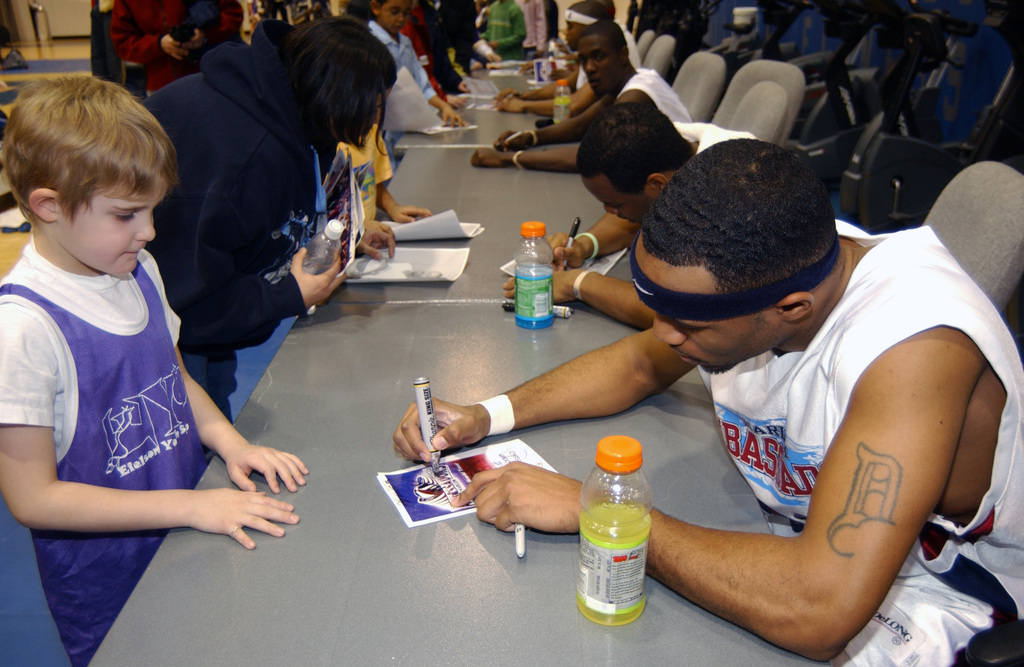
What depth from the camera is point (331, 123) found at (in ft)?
5.55

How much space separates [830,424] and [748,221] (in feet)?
1.00

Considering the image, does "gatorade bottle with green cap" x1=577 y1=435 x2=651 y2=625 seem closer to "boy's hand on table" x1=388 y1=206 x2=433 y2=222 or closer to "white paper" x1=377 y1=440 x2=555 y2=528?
"white paper" x1=377 y1=440 x2=555 y2=528

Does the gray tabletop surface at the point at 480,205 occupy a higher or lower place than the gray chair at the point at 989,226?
lower

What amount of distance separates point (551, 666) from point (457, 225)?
168 centimetres

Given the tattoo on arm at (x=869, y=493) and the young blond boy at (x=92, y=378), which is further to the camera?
the young blond boy at (x=92, y=378)

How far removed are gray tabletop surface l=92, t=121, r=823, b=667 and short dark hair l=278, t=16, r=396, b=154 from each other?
508 mm

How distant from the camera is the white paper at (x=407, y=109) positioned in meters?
3.65

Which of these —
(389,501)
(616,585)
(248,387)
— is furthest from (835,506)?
(248,387)

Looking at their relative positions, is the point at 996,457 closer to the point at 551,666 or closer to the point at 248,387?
the point at 551,666

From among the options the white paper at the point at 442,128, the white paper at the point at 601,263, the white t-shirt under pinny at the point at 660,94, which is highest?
the white t-shirt under pinny at the point at 660,94

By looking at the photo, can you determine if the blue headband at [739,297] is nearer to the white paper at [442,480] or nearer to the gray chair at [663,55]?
the white paper at [442,480]

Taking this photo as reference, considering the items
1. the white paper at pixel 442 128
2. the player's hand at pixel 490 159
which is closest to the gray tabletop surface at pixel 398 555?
the player's hand at pixel 490 159

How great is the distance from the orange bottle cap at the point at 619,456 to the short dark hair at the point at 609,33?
289 centimetres

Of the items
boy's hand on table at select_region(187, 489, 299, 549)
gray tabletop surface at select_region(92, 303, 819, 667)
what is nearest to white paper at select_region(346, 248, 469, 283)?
gray tabletop surface at select_region(92, 303, 819, 667)
